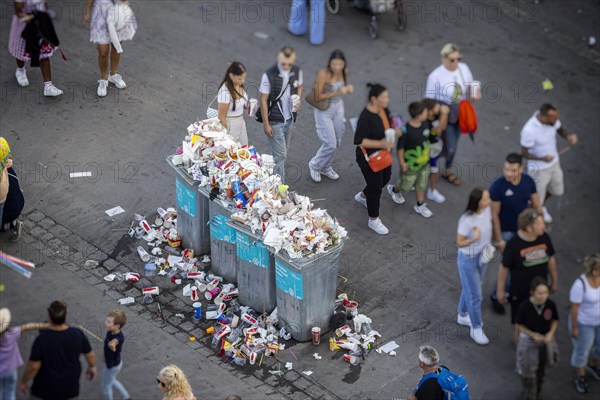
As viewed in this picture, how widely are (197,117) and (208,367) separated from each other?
5.33m

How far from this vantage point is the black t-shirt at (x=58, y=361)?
1003cm

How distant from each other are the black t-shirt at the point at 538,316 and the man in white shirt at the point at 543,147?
9.02ft

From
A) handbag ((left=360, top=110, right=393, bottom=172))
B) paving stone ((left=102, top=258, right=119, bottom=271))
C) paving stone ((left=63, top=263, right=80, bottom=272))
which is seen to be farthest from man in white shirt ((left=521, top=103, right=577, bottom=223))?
paving stone ((left=63, top=263, right=80, bottom=272))

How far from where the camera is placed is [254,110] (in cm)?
1386

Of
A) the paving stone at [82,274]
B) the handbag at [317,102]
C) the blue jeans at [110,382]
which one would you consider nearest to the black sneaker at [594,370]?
the handbag at [317,102]

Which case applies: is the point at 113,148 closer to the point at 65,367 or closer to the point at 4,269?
the point at 4,269

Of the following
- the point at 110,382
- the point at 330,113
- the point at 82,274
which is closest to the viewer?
the point at 110,382

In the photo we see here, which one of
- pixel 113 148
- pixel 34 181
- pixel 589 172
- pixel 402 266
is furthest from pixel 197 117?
pixel 589 172

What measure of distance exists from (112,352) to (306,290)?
7.82 ft

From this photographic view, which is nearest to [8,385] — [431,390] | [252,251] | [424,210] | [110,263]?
[110,263]

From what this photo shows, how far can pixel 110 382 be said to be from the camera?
1085 centimetres

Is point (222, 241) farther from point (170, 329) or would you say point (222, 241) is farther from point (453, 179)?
point (453, 179)

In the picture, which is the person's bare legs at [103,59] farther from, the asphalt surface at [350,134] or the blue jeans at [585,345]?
the blue jeans at [585,345]

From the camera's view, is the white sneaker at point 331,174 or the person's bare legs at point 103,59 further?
the person's bare legs at point 103,59
